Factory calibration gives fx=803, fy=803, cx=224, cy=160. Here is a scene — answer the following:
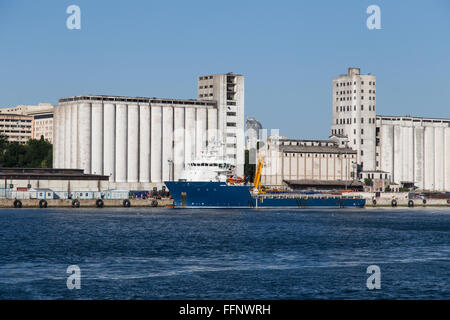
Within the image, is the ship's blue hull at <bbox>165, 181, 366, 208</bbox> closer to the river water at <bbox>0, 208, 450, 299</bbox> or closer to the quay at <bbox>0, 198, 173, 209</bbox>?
the quay at <bbox>0, 198, 173, 209</bbox>

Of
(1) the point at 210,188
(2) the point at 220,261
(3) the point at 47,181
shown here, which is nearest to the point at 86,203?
(3) the point at 47,181

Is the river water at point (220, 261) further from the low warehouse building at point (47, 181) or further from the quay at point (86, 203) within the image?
the low warehouse building at point (47, 181)

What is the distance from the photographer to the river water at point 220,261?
5150 cm

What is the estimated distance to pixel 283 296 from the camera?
164 ft

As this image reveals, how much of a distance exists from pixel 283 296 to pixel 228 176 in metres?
125

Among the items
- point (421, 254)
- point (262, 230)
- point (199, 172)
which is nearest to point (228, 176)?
point (199, 172)

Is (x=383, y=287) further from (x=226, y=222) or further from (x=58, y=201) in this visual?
(x=58, y=201)

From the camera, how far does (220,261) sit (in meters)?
66.6

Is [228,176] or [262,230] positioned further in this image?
[228,176]

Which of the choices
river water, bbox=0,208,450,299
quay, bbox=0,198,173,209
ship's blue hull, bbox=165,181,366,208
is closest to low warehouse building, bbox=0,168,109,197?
quay, bbox=0,198,173,209

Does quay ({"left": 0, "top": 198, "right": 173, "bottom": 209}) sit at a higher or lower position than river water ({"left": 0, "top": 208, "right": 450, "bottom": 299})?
higher

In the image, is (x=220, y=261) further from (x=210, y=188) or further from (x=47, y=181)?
(x=47, y=181)

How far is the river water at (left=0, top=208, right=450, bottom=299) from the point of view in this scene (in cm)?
5150
